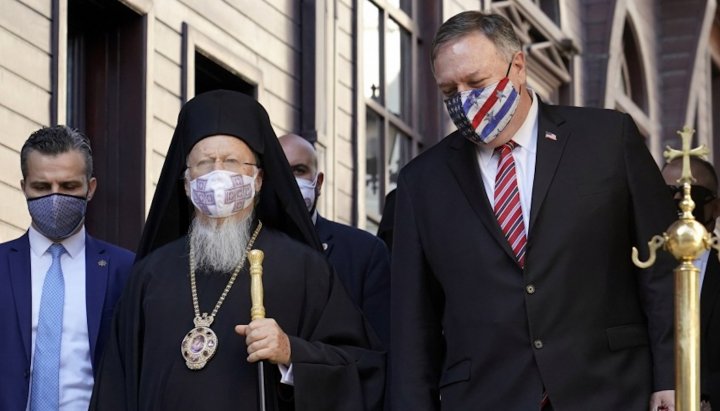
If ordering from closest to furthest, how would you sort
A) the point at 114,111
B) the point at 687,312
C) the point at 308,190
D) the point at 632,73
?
1. the point at 687,312
2. the point at 308,190
3. the point at 114,111
4. the point at 632,73

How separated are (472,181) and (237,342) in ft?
3.37

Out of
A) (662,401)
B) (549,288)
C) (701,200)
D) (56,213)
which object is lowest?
(662,401)

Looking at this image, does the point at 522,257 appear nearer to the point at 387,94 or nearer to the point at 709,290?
the point at 709,290

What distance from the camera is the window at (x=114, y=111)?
10.5 meters

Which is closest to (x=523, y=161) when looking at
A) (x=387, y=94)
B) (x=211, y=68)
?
(x=211, y=68)

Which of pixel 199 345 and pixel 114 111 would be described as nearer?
pixel 199 345

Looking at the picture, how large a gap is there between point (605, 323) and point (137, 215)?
481 centimetres

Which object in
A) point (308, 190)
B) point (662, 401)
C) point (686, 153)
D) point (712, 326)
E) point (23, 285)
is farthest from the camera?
point (308, 190)

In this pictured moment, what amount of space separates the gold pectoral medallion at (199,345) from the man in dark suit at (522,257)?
666 mm

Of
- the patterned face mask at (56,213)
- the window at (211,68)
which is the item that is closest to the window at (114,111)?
the window at (211,68)

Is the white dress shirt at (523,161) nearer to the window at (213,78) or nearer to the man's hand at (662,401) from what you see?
the man's hand at (662,401)

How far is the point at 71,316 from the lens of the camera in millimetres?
7137

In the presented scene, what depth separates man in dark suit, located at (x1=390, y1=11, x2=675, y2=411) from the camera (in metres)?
6.15

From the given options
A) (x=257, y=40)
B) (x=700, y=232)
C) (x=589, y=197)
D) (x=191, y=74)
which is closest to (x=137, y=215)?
(x=191, y=74)
